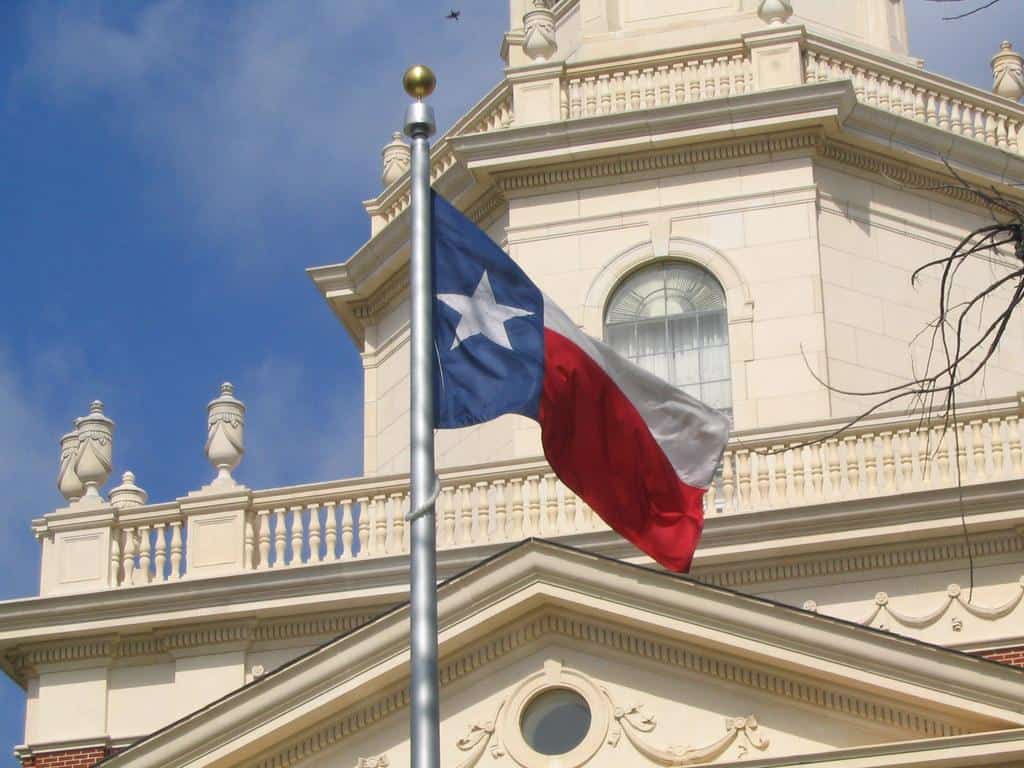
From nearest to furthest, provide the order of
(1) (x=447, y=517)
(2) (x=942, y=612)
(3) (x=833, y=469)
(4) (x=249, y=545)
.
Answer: (2) (x=942, y=612), (3) (x=833, y=469), (1) (x=447, y=517), (4) (x=249, y=545)

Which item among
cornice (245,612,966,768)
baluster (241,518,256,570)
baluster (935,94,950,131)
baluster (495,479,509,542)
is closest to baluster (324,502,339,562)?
baluster (241,518,256,570)

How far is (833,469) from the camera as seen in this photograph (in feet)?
80.2

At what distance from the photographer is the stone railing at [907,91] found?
29.5m

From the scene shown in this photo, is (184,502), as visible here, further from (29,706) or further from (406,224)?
(406,224)

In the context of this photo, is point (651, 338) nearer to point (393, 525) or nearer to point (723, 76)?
point (723, 76)

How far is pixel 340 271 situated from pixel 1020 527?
10.3 metres

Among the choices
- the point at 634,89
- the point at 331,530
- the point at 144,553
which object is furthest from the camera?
the point at 634,89

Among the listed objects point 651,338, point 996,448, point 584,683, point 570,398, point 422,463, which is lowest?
point 422,463

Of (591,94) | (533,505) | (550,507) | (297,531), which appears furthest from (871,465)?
(591,94)

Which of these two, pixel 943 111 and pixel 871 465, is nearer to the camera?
pixel 871 465

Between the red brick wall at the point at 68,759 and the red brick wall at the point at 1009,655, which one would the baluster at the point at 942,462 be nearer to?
the red brick wall at the point at 1009,655

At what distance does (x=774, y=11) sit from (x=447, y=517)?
322 inches

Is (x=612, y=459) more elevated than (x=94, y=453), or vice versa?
(x=94, y=453)

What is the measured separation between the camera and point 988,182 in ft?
97.0
